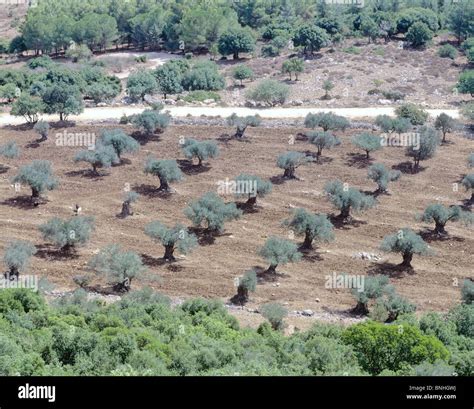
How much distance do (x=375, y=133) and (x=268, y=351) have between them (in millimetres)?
34570

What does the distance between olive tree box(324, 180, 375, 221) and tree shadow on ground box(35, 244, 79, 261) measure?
47.4ft

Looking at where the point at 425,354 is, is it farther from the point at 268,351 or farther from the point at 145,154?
the point at 145,154

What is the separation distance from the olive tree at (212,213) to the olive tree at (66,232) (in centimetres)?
536

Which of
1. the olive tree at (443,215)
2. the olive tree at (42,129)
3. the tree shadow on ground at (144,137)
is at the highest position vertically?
the olive tree at (42,129)

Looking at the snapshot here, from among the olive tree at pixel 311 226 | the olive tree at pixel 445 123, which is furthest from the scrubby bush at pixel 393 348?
the olive tree at pixel 445 123

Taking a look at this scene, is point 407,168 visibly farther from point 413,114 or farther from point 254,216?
point 254,216

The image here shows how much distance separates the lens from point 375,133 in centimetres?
5478

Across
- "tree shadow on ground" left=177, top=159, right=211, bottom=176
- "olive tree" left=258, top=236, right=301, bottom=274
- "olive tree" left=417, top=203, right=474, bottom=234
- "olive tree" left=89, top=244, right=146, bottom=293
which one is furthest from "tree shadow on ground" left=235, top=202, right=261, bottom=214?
"olive tree" left=89, top=244, right=146, bottom=293

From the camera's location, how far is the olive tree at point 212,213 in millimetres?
40125

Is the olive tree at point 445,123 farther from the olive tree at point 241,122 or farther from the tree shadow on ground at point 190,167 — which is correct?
the tree shadow on ground at point 190,167

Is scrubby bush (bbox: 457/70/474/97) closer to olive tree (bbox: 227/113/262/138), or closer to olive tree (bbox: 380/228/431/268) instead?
olive tree (bbox: 227/113/262/138)

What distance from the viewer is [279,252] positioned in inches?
1422

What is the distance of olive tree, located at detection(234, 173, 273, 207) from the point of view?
144 ft
